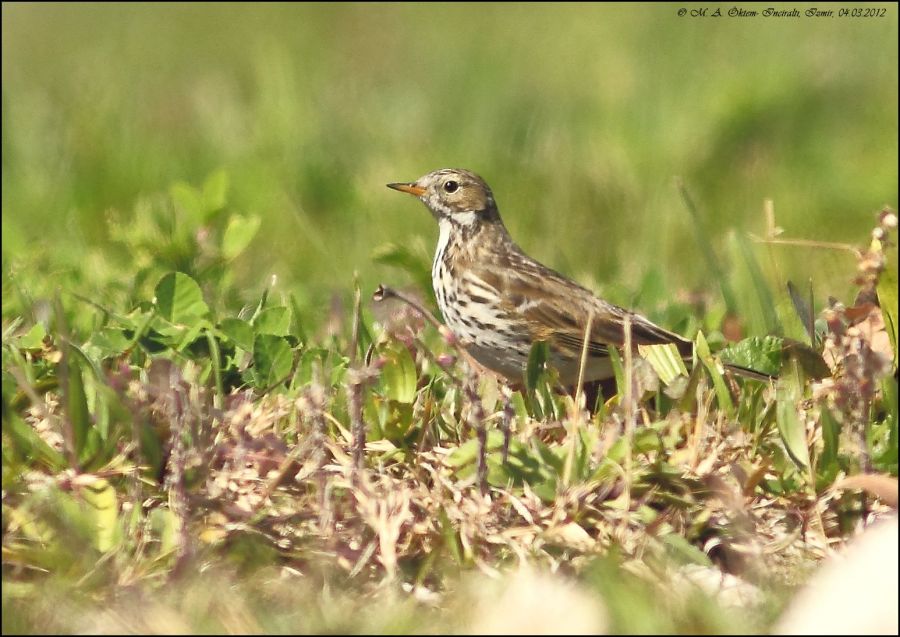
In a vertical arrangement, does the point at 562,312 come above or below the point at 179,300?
below

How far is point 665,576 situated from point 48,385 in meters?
1.59

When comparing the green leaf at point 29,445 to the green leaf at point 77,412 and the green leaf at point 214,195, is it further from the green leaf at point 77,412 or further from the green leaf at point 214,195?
the green leaf at point 214,195

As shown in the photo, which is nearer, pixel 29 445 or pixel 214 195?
pixel 29 445

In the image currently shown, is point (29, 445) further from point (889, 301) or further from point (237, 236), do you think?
point (889, 301)

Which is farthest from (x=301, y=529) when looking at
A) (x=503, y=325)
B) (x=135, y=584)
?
(x=503, y=325)

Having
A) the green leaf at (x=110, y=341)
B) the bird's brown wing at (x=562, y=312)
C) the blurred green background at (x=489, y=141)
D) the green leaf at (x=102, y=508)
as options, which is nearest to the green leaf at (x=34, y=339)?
the green leaf at (x=110, y=341)

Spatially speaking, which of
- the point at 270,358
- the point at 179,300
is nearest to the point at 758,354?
the point at 270,358

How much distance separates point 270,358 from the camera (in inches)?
147

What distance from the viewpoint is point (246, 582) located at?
9.48 ft

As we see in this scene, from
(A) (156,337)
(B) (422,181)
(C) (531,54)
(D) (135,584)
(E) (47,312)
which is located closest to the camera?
(D) (135,584)

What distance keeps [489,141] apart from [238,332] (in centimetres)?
392

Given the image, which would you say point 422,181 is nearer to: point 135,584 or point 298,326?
point 298,326

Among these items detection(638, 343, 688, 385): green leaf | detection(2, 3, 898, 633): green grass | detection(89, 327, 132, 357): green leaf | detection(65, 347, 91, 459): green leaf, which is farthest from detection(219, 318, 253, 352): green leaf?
detection(638, 343, 688, 385): green leaf

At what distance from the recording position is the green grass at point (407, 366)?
2.88m
